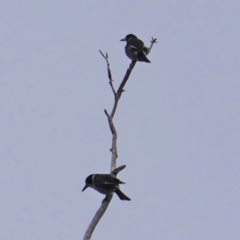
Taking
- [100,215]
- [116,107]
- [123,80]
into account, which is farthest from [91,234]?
[123,80]

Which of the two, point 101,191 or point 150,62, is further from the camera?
point 150,62

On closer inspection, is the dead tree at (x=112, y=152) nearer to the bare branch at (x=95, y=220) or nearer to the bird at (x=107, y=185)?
the bare branch at (x=95, y=220)

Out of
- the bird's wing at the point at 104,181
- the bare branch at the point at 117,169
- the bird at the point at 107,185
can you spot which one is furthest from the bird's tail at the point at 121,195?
the bare branch at the point at 117,169

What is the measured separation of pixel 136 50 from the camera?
40.9 feet

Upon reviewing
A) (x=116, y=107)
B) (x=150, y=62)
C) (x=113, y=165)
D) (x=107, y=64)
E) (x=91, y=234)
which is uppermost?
(x=150, y=62)

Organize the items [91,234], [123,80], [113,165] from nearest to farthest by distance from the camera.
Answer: [91,234]
[113,165]
[123,80]

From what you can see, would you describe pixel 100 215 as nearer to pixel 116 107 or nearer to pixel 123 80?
pixel 116 107

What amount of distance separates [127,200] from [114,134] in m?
1.13

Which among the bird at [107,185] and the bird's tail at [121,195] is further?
the bird's tail at [121,195]

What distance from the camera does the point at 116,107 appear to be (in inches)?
296

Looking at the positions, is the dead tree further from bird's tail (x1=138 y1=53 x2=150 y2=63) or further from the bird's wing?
bird's tail (x1=138 y1=53 x2=150 y2=63)

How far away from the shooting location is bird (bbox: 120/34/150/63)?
12461 mm

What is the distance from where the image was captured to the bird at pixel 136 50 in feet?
40.9

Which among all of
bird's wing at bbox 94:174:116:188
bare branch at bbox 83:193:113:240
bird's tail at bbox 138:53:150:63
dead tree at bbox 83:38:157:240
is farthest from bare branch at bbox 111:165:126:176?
bird's tail at bbox 138:53:150:63
